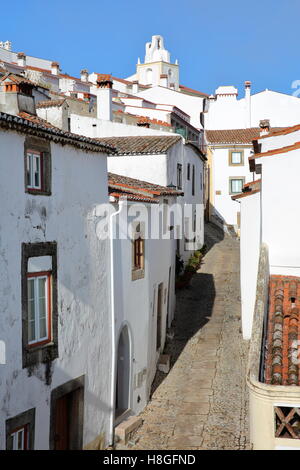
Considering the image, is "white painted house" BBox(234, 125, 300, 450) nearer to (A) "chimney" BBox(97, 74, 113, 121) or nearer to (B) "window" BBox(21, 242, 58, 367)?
(B) "window" BBox(21, 242, 58, 367)

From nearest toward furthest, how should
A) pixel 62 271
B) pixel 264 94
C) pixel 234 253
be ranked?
pixel 62 271 < pixel 234 253 < pixel 264 94

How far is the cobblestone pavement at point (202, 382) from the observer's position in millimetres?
14562

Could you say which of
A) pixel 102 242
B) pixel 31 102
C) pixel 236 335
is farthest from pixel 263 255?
pixel 236 335

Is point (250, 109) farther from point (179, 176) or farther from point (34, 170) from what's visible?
point (34, 170)

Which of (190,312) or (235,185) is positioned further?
(235,185)

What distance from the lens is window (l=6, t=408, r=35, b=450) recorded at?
9.93 meters

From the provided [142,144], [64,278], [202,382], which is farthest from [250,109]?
[64,278]

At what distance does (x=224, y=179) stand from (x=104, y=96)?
18.5 m

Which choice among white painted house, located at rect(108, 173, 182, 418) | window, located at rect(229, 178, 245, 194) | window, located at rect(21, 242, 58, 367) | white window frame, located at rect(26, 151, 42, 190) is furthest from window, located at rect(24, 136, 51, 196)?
window, located at rect(229, 178, 245, 194)

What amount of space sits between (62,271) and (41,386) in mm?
2491

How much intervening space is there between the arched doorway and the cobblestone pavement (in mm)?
927

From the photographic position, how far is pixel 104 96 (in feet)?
90.4

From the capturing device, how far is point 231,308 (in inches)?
959

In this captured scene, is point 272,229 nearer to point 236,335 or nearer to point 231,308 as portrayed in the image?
point 236,335
